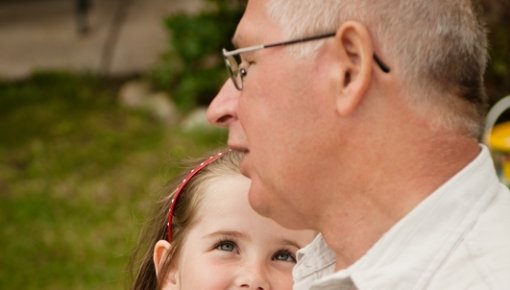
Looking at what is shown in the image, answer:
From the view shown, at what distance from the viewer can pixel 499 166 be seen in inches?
212

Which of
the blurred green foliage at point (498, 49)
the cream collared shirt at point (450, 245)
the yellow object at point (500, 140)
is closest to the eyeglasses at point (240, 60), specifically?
the cream collared shirt at point (450, 245)

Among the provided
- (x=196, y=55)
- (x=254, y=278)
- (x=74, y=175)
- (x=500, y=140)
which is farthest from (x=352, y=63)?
(x=196, y=55)

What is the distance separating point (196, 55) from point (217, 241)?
18.8 ft

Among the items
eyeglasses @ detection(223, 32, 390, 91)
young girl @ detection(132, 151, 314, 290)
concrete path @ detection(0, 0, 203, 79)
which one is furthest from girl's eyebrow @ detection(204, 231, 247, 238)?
concrete path @ detection(0, 0, 203, 79)

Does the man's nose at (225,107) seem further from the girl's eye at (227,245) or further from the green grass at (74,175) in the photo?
the green grass at (74,175)

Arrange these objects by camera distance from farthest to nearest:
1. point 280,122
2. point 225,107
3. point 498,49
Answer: point 498,49, point 225,107, point 280,122

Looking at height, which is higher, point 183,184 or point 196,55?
point 196,55

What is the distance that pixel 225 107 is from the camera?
259 centimetres

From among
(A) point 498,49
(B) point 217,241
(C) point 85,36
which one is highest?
(C) point 85,36

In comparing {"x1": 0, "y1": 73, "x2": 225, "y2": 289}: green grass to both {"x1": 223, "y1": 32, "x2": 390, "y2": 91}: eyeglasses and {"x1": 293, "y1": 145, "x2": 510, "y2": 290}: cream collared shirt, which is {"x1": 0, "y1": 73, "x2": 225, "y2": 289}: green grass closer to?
{"x1": 223, "y1": 32, "x2": 390, "y2": 91}: eyeglasses

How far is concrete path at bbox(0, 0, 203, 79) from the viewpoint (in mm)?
9461

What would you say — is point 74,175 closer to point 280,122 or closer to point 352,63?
point 280,122

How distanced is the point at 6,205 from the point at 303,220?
5.08 m

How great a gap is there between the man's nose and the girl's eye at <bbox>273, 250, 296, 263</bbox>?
1.24 ft
